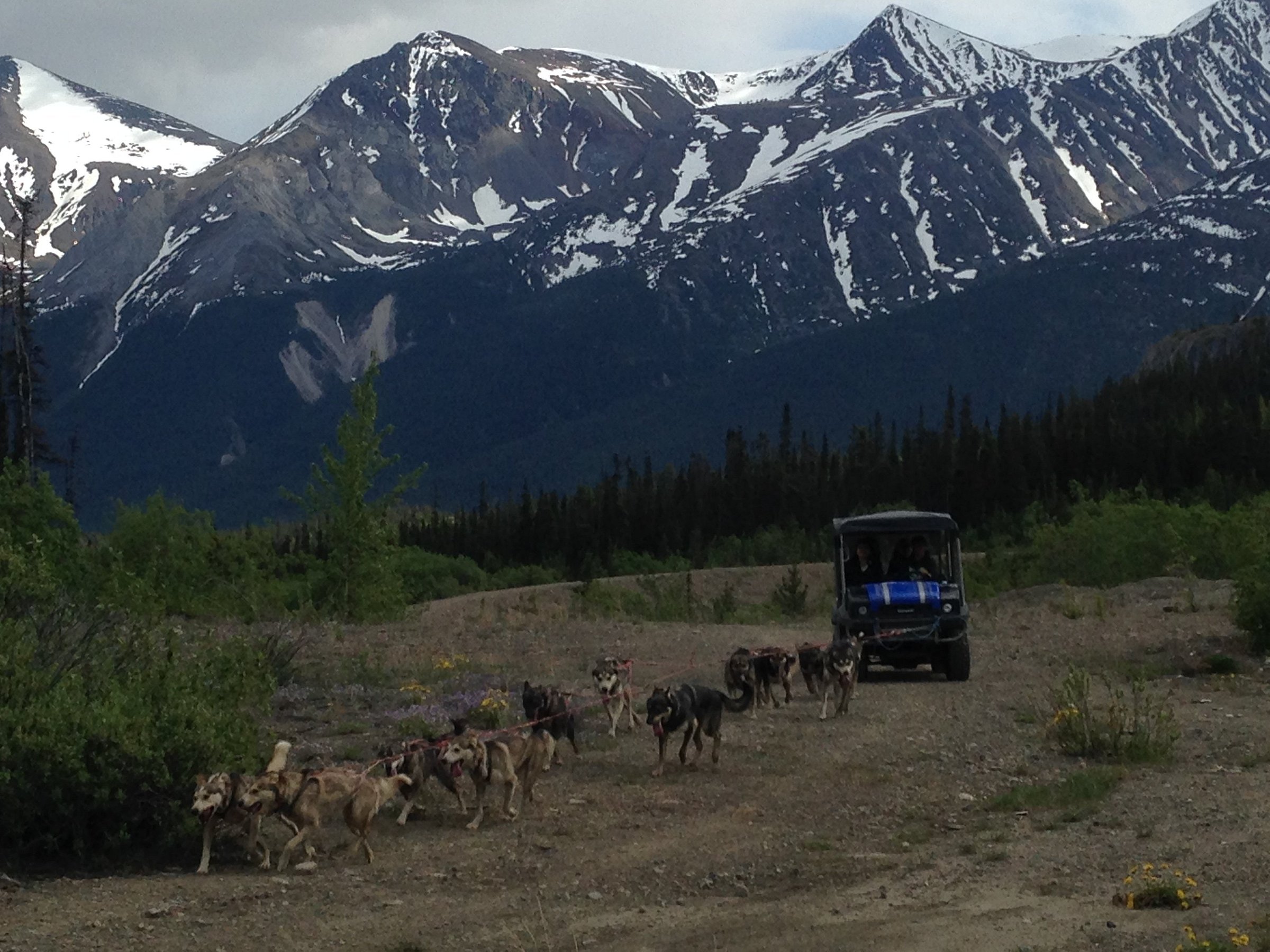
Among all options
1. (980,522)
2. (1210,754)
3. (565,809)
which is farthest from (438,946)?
(980,522)

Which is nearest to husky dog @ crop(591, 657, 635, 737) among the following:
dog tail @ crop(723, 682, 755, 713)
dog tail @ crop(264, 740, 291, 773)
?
dog tail @ crop(723, 682, 755, 713)

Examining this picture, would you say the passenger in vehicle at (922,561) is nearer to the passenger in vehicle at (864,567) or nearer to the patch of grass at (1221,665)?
the passenger in vehicle at (864,567)

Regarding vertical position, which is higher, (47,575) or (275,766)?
(47,575)

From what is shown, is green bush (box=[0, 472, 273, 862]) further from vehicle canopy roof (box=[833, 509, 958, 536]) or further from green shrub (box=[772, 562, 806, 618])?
green shrub (box=[772, 562, 806, 618])

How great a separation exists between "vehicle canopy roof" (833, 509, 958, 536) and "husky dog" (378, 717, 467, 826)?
11.6 metres

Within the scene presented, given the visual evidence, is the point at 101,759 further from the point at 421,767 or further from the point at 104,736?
the point at 421,767

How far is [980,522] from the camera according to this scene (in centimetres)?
10231

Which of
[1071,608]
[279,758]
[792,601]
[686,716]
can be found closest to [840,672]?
[686,716]

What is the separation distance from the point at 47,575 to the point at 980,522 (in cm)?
8909

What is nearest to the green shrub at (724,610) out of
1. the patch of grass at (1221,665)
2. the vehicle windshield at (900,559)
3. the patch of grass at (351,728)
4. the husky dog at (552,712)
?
the vehicle windshield at (900,559)

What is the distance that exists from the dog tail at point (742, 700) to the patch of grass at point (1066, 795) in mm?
3643

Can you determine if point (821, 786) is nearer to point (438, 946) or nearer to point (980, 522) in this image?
point (438, 946)

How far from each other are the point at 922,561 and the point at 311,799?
14.3 metres

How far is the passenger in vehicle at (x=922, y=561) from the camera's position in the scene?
2531 cm
